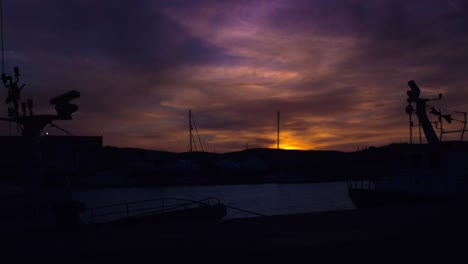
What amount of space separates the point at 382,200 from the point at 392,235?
31012 millimetres

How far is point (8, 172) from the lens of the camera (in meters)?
106

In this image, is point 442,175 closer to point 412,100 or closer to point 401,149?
point 401,149

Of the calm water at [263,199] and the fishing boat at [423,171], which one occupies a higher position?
the fishing boat at [423,171]

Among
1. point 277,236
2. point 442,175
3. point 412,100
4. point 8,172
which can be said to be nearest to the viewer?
point 277,236

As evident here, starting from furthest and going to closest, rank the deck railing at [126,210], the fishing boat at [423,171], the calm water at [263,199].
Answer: the calm water at [263,199]
the fishing boat at [423,171]
the deck railing at [126,210]

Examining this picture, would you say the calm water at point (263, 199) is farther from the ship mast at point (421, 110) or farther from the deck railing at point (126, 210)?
the ship mast at point (421, 110)

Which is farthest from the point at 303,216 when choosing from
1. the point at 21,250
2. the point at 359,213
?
the point at 21,250

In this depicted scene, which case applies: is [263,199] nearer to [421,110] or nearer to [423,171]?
[421,110]

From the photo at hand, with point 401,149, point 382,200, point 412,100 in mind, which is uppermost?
point 412,100

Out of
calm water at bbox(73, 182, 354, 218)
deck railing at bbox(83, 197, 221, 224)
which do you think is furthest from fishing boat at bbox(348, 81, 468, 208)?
calm water at bbox(73, 182, 354, 218)

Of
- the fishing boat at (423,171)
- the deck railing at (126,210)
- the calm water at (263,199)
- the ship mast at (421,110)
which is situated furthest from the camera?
the calm water at (263,199)

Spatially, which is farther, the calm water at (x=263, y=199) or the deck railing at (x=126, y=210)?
the calm water at (x=263, y=199)

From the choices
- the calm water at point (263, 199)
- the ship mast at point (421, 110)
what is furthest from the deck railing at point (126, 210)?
the ship mast at point (421, 110)

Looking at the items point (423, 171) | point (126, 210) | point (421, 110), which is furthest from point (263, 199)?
point (423, 171)
